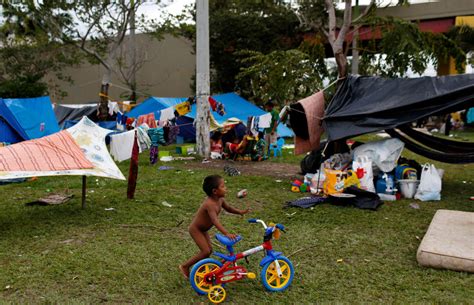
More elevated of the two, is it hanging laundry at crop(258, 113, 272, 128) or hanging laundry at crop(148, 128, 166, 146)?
hanging laundry at crop(258, 113, 272, 128)

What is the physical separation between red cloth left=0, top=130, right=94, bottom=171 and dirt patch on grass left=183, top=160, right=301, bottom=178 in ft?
14.9

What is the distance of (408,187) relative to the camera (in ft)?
23.8

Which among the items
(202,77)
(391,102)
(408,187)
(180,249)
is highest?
(202,77)

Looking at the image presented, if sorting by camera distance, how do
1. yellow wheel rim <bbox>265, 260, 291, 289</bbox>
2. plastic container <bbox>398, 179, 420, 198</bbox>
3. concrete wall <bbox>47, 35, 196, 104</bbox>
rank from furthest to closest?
concrete wall <bbox>47, 35, 196, 104</bbox> < plastic container <bbox>398, 179, 420, 198</bbox> < yellow wheel rim <bbox>265, 260, 291, 289</bbox>

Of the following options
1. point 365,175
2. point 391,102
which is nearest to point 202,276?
point 365,175

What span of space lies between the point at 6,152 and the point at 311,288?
413 cm

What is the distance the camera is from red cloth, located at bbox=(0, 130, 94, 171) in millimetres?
5414

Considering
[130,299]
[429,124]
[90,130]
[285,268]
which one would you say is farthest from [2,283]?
[429,124]

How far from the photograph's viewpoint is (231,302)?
12.0 feet

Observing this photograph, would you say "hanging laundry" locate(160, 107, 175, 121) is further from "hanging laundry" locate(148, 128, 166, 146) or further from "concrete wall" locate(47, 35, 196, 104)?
"concrete wall" locate(47, 35, 196, 104)

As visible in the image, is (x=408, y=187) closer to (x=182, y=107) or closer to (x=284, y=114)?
(x=284, y=114)

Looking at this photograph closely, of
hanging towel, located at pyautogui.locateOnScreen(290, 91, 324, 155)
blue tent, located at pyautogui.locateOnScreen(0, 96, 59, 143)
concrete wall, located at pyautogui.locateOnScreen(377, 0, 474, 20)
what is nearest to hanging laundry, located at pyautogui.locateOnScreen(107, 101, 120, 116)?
→ blue tent, located at pyautogui.locateOnScreen(0, 96, 59, 143)

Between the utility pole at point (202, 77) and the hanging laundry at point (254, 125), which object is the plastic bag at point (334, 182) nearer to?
the hanging laundry at point (254, 125)

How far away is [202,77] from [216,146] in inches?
79.9
